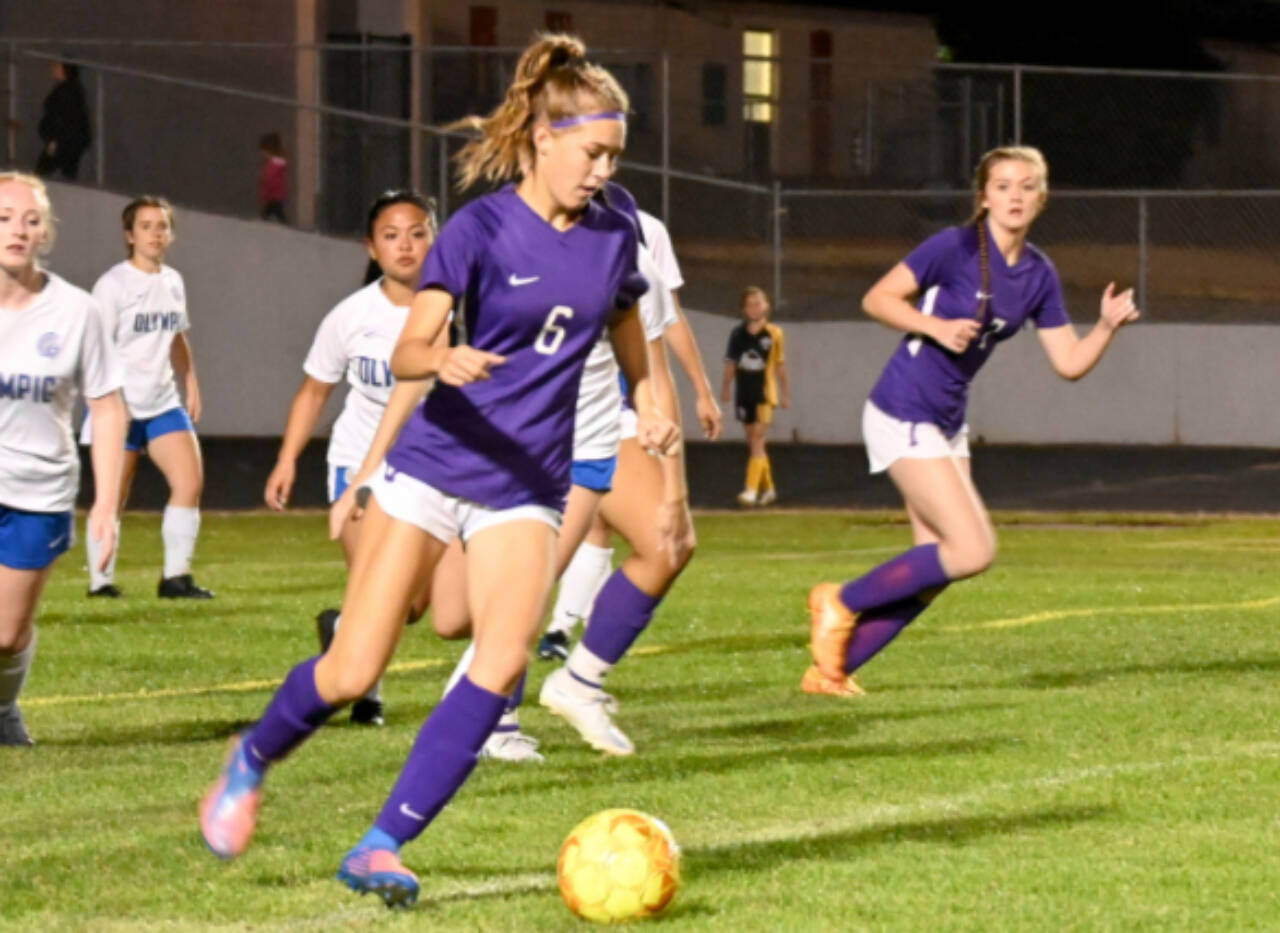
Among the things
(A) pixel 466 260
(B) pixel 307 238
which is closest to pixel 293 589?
(A) pixel 466 260

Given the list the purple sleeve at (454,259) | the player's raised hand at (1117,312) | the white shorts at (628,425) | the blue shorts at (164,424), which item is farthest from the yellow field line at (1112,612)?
the purple sleeve at (454,259)

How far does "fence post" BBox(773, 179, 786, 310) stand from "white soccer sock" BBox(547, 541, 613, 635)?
60.7 ft

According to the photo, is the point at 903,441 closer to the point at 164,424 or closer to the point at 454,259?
the point at 454,259

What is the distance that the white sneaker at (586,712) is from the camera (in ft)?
26.4

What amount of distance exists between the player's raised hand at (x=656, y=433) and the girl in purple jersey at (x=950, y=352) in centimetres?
299

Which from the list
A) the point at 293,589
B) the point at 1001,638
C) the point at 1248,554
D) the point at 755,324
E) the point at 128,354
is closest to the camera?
the point at 1001,638

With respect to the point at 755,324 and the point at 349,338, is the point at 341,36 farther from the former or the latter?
the point at 349,338

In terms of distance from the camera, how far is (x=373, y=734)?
333 inches

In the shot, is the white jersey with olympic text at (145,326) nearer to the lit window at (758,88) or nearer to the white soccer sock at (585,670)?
the white soccer sock at (585,670)

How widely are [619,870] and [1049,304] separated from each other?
445 centimetres

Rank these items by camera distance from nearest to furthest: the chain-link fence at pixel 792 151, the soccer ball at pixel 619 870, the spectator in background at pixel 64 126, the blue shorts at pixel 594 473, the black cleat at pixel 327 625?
the soccer ball at pixel 619 870 → the blue shorts at pixel 594 473 → the black cleat at pixel 327 625 → the spectator in background at pixel 64 126 → the chain-link fence at pixel 792 151

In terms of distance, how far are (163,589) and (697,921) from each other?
8.66m

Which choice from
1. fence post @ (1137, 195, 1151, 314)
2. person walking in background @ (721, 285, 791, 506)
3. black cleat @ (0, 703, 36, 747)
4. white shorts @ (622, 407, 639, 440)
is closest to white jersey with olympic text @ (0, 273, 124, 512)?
black cleat @ (0, 703, 36, 747)

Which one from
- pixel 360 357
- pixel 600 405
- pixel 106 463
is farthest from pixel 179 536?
pixel 106 463
